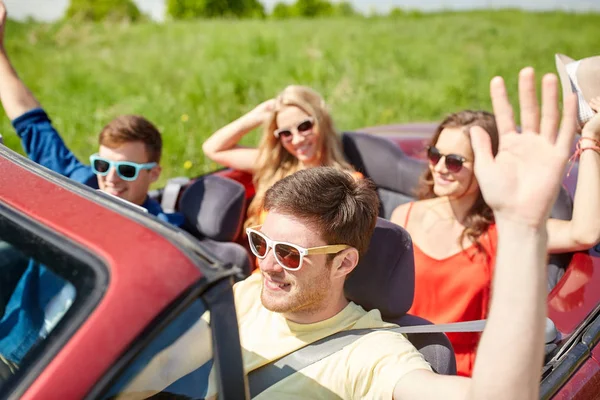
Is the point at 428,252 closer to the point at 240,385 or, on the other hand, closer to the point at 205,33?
the point at 240,385

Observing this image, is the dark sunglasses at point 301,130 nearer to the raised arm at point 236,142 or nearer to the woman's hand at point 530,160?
the raised arm at point 236,142

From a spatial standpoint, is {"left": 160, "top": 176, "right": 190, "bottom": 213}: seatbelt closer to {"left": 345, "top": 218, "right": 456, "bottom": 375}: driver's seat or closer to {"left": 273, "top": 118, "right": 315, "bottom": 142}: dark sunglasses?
{"left": 273, "top": 118, "right": 315, "bottom": 142}: dark sunglasses

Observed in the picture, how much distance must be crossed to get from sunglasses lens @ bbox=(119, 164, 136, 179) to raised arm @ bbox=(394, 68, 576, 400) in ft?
6.55

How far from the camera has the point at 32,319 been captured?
1.28m

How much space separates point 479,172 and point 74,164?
2344 mm

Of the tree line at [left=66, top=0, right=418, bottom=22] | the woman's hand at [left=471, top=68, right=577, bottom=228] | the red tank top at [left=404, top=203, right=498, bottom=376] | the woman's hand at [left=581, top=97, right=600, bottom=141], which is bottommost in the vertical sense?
the red tank top at [left=404, top=203, right=498, bottom=376]

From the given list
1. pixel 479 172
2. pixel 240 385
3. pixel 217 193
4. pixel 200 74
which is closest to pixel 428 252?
pixel 217 193

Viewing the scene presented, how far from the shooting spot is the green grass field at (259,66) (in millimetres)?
8078

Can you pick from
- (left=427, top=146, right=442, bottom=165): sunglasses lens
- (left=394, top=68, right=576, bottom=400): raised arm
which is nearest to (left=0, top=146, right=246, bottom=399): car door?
(left=394, top=68, right=576, bottom=400): raised arm

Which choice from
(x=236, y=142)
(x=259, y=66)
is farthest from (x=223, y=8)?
(x=236, y=142)

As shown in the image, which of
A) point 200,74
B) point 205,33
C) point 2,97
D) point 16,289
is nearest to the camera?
point 16,289

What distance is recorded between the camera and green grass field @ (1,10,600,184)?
8078mm

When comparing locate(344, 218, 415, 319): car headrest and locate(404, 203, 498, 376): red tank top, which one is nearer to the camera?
locate(344, 218, 415, 319): car headrest

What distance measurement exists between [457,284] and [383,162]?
0.96 meters
